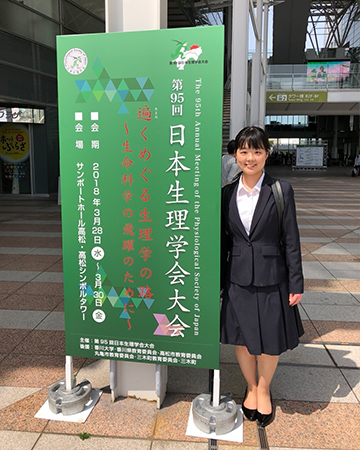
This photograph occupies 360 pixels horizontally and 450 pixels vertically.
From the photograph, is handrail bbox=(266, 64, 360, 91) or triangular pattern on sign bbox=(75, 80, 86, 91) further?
handrail bbox=(266, 64, 360, 91)

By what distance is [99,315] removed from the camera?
2.71m

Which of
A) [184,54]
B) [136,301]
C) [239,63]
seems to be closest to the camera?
[184,54]

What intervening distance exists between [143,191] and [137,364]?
1238 mm

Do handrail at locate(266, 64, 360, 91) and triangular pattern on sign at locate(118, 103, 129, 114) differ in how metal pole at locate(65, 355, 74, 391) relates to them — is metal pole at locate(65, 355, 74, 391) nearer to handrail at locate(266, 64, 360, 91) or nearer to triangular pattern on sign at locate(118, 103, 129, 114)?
triangular pattern on sign at locate(118, 103, 129, 114)

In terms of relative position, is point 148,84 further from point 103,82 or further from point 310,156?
point 310,156

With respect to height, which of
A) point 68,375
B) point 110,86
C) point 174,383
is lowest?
point 174,383

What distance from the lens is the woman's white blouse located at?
2504 millimetres

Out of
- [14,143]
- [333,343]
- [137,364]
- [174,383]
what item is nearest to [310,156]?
[14,143]

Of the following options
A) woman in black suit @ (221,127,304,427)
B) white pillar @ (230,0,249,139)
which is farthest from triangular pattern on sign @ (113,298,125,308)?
white pillar @ (230,0,249,139)

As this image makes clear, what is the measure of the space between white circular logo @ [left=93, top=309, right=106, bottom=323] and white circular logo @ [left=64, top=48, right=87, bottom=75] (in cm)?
147

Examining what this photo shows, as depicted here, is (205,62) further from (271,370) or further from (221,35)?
(271,370)

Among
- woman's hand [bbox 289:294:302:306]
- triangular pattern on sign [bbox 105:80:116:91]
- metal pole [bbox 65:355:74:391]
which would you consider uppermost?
triangular pattern on sign [bbox 105:80:116:91]

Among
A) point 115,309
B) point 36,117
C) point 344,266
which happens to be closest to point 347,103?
point 36,117

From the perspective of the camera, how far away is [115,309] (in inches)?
105
